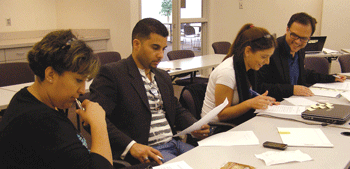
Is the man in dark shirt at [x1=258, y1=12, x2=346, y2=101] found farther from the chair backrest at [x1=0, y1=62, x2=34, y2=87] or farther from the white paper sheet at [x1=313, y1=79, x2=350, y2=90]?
the chair backrest at [x1=0, y1=62, x2=34, y2=87]

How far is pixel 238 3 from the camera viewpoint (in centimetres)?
702

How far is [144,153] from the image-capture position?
5.44ft

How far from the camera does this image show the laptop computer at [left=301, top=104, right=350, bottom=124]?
6.50 feet

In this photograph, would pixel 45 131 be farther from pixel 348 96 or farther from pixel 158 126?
pixel 348 96

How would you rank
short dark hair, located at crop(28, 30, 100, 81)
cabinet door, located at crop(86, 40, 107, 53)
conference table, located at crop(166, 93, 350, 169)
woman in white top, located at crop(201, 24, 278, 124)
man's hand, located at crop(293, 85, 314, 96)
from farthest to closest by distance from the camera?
cabinet door, located at crop(86, 40, 107, 53) < man's hand, located at crop(293, 85, 314, 96) < woman in white top, located at crop(201, 24, 278, 124) < conference table, located at crop(166, 93, 350, 169) < short dark hair, located at crop(28, 30, 100, 81)

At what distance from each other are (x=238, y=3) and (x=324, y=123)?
214 inches

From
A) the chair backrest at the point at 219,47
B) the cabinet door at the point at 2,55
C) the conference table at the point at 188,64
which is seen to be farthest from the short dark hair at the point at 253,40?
the cabinet door at the point at 2,55

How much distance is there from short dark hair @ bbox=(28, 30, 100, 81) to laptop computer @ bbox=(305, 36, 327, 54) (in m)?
4.38

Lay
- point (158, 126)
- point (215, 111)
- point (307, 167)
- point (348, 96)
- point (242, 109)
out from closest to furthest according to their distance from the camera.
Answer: point (307, 167), point (215, 111), point (158, 126), point (242, 109), point (348, 96)

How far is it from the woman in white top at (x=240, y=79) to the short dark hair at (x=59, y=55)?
3.92ft

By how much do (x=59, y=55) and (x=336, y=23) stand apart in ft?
20.0

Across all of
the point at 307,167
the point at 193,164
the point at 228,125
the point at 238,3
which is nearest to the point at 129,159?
the point at 193,164

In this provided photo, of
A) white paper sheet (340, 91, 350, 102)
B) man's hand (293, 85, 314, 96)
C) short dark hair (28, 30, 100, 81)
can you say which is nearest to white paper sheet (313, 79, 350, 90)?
white paper sheet (340, 91, 350, 102)

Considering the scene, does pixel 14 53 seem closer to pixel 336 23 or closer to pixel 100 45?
pixel 100 45
